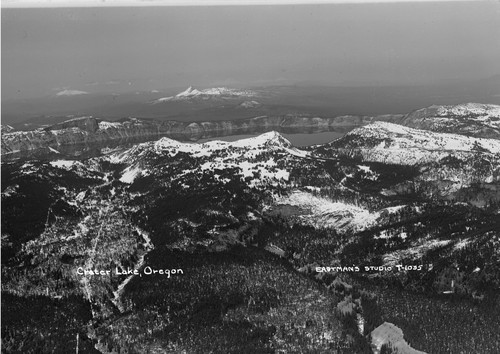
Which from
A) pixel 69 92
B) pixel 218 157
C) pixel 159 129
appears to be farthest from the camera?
pixel 218 157

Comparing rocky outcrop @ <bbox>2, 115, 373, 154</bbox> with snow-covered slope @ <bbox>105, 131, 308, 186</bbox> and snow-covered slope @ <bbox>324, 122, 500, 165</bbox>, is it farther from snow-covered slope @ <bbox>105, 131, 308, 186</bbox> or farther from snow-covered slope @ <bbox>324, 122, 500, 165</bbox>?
snow-covered slope @ <bbox>324, 122, 500, 165</bbox>

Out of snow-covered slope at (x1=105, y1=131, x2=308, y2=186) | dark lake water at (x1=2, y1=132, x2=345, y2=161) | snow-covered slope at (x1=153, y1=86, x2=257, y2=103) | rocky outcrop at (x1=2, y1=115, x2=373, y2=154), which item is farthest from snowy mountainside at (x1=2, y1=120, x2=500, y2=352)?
snow-covered slope at (x1=153, y1=86, x2=257, y2=103)

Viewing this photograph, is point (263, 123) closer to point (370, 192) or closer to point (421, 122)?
point (370, 192)

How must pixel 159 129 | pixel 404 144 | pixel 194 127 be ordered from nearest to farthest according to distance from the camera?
pixel 159 129 < pixel 194 127 < pixel 404 144

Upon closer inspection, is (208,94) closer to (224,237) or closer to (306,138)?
(224,237)

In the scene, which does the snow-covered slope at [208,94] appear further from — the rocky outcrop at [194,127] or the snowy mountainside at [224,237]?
the snowy mountainside at [224,237]

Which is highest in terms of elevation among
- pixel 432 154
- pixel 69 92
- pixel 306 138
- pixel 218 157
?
pixel 69 92

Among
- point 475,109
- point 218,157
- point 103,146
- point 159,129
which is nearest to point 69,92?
point 159,129

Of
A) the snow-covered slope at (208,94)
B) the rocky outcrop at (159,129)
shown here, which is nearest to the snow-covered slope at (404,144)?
the rocky outcrop at (159,129)

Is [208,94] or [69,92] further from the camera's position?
[208,94]

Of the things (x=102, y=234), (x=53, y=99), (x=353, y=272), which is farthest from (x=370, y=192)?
(x=53, y=99)
